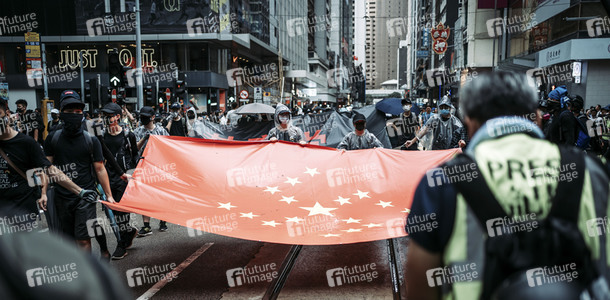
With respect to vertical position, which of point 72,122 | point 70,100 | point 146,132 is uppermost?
point 70,100

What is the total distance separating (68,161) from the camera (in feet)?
17.4

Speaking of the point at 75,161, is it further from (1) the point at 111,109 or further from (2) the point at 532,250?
(2) the point at 532,250

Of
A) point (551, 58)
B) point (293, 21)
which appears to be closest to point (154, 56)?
point (551, 58)

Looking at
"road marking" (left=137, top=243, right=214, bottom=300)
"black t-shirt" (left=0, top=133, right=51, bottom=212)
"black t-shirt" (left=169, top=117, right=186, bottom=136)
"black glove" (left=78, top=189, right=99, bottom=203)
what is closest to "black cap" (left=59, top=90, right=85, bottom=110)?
"black t-shirt" (left=0, top=133, right=51, bottom=212)

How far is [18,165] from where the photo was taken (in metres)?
4.91

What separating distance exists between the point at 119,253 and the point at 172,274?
1295 mm

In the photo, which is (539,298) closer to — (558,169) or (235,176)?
(558,169)

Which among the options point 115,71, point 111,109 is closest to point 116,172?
point 111,109

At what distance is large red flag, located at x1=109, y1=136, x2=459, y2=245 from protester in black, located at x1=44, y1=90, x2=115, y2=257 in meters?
0.42

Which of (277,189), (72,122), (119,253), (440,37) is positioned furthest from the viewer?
(440,37)

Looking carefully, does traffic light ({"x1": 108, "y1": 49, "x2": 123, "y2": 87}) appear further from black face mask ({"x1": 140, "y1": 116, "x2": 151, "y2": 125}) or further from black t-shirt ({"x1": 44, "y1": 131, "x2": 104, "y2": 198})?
black t-shirt ({"x1": 44, "y1": 131, "x2": 104, "y2": 198})

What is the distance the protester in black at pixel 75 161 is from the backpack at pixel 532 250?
4.69m

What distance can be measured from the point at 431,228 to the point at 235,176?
5.13 meters

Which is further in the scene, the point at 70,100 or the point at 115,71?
the point at 115,71
